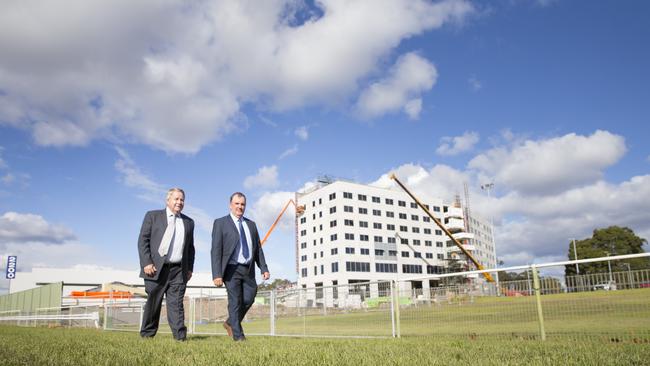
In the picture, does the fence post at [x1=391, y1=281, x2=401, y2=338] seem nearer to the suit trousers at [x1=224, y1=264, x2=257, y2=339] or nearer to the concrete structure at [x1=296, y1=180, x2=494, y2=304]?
the suit trousers at [x1=224, y1=264, x2=257, y2=339]

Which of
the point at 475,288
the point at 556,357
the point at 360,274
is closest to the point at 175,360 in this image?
the point at 556,357

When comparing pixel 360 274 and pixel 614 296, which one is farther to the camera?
pixel 360 274

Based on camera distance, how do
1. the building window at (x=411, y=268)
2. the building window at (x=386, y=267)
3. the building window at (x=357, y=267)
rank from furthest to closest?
the building window at (x=411, y=268)
the building window at (x=386, y=267)
the building window at (x=357, y=267)

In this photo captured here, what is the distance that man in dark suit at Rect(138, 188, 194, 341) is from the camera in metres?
6.60

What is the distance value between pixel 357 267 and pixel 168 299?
7265cm

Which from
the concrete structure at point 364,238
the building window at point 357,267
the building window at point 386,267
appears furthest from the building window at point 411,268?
the building window at point 357,267

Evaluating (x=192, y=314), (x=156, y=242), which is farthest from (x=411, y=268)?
(x=156, y=242)

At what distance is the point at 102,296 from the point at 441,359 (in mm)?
32184

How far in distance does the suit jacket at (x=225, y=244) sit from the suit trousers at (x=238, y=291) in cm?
13

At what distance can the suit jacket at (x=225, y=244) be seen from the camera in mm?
6934

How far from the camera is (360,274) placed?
77750mm

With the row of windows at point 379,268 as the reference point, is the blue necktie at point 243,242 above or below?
below

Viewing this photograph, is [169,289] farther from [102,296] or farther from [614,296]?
[102,296]

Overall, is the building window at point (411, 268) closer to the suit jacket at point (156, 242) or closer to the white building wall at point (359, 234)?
the white building wall at point (359, 234)
